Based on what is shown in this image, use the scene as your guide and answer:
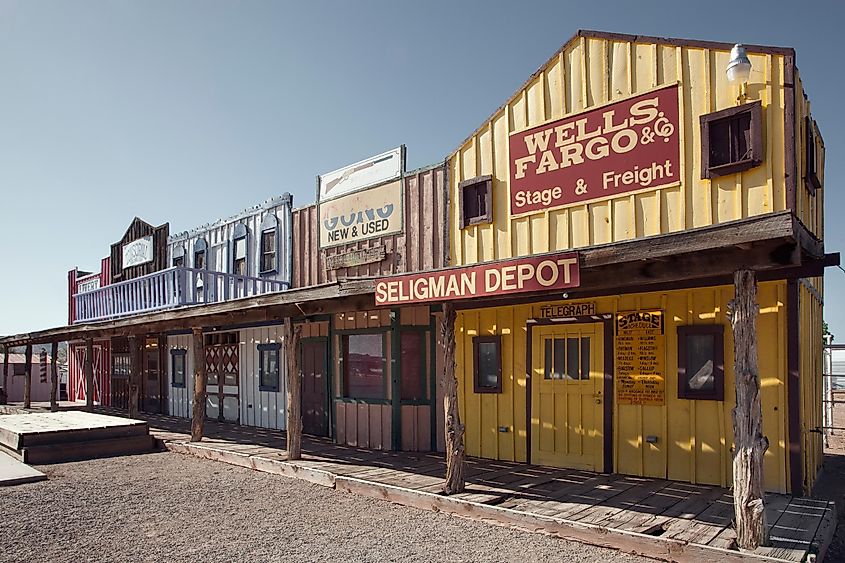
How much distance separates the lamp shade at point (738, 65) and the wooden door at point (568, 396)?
3.62 metres

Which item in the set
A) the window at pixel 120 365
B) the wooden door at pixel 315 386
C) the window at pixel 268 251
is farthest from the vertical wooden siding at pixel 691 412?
the window at pixel 120 365

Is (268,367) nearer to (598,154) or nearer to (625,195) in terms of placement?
(598,154)

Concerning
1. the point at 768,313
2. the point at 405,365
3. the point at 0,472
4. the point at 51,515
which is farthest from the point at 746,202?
the point at 0,472

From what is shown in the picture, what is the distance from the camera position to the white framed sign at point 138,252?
64.6 ft

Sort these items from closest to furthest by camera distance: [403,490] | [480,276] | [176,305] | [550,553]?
[550,553]
[480,276]
[403,490]
[176,305]

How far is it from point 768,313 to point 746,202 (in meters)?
1.32

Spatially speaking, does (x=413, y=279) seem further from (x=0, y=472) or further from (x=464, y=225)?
(x=0, y=472)

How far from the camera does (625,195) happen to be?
8.55 meters

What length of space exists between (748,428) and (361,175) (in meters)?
8.80

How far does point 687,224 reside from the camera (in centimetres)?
798

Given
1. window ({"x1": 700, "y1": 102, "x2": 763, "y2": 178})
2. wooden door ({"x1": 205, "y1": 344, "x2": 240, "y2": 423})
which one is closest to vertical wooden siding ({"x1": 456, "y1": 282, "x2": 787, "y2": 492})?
window ({"x1": 700, "y1": 102, "x2": 763, "y2": 178})

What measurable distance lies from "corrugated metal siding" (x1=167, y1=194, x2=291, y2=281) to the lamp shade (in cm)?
958

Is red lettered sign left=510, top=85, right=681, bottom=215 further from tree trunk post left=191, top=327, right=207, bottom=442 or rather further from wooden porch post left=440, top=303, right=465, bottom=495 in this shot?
tree trunk post left=191, top=327, right=207, bottom=442

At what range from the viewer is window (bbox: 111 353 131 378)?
21.6 metres
